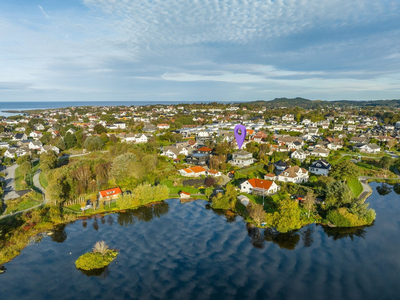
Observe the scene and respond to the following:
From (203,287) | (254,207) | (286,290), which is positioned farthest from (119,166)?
(286,290)

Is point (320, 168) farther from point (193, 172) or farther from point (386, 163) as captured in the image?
point (193, 172)

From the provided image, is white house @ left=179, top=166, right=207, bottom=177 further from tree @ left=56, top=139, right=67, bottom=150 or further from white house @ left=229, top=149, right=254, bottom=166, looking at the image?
tree @ left=56, top=139, right=67, bottom=150

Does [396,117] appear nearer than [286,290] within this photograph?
No

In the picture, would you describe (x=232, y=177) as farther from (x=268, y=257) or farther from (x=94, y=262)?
(x=94, y=262)

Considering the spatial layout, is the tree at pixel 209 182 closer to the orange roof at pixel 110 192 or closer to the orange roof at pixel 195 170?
the orange roof at pixel 195 170

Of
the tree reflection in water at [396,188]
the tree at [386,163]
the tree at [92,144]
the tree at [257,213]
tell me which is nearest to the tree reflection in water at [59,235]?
the tree at [257,213]

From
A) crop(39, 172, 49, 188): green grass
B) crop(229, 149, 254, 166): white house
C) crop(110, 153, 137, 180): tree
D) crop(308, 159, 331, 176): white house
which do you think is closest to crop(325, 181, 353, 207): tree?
crop(308, 159, 331, 176): white house
